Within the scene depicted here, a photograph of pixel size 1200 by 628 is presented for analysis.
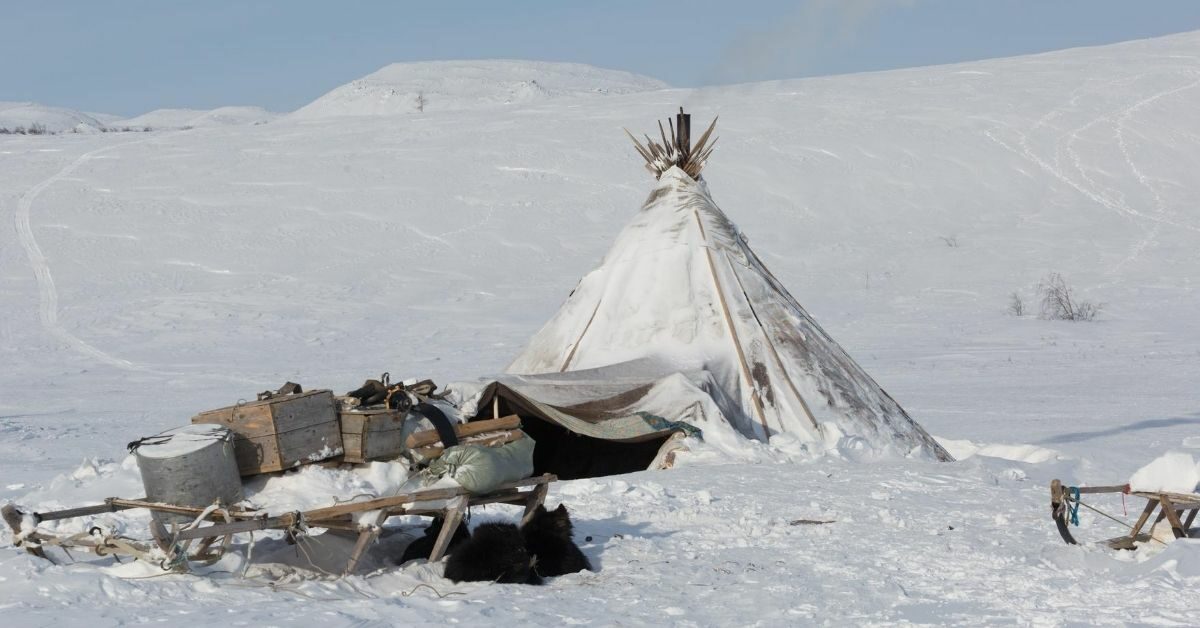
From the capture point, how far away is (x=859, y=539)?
19.4 feet

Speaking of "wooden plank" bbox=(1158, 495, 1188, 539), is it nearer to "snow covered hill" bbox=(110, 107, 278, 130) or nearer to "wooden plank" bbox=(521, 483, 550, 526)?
"wooden plank" bbox=(521, 483, 550, 526)

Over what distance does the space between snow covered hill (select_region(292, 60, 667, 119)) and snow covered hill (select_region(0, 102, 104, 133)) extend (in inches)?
565

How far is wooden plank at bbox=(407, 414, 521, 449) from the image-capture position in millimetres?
7051

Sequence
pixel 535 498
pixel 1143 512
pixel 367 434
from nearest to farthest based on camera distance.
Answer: pixel 1143 512 → pixel 535 498 → pixel 367 434

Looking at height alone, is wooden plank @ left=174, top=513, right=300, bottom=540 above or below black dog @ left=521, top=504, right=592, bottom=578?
above

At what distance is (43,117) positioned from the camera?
Answer: 69875mm

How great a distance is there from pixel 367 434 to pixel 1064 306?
13.4 meters

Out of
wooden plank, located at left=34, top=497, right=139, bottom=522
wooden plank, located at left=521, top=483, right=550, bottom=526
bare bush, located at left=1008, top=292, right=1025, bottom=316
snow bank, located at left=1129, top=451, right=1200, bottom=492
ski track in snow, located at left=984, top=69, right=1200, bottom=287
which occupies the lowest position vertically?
wooden plank, located at left=34, top=497, right=139, bottom=522

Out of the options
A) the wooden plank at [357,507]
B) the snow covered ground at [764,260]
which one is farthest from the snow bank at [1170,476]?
the wooden plank at [357,507]

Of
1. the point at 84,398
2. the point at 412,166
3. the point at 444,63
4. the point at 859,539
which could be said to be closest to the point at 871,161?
the point at 412,166

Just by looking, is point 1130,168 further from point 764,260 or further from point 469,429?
point 469,429

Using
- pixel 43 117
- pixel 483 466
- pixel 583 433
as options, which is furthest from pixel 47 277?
pixel 43 117

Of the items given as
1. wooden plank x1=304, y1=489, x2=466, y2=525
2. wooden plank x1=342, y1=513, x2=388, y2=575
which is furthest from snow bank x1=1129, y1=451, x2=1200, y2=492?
wooden plank x1=342, y1=513, x2=388, y2=575

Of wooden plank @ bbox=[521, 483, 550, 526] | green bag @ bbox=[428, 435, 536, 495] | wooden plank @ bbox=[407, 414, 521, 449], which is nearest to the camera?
green bag @ bbox=[428, 435, 536, 495]
